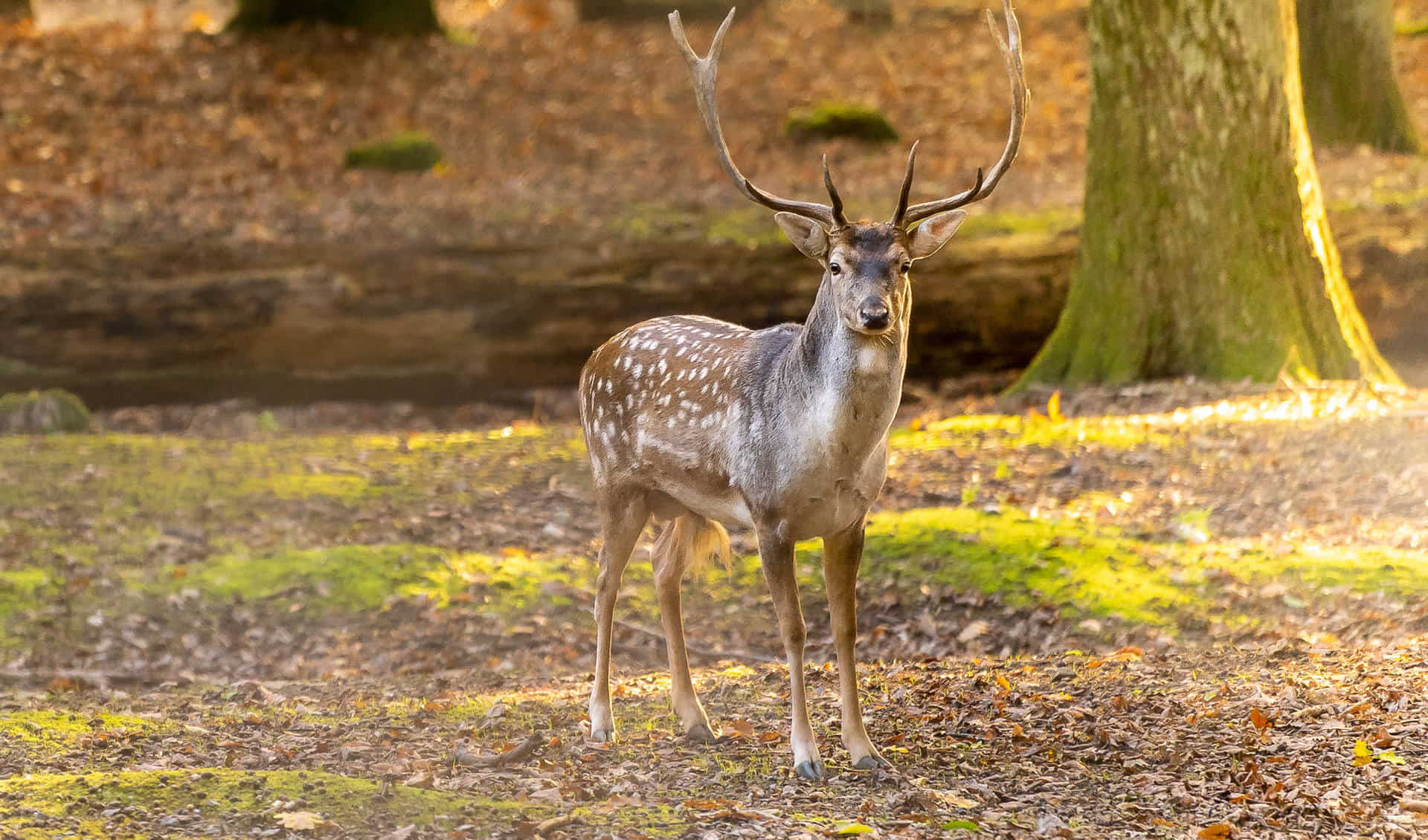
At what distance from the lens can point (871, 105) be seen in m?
17.8

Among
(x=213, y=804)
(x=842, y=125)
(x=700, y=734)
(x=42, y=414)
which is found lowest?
(x=700, y=734)

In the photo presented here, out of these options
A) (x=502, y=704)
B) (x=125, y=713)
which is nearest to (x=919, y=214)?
(x=502, y=704)

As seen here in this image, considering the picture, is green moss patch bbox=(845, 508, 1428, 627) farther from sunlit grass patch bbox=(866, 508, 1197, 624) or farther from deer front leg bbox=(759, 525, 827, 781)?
deer front leg bbox=(759, 525, 827, 781)

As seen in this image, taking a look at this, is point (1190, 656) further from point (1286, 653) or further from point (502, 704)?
point (502, 704)

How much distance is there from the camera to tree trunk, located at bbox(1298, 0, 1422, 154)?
14500mm

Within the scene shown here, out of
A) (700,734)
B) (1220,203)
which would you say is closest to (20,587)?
(700,734)

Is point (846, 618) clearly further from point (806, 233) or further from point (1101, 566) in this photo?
point (1101, 566)

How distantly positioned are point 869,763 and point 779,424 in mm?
1326

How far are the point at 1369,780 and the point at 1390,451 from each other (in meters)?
4.40

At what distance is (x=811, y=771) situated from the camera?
17.3 ft

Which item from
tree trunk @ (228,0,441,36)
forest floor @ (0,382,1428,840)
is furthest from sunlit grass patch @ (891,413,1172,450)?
tree trunk @ (228,0,441,36)

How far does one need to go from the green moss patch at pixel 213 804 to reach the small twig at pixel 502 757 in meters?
0.49

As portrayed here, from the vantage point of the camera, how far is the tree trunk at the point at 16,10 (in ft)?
64.6

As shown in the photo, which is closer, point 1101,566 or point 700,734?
point 700,734
